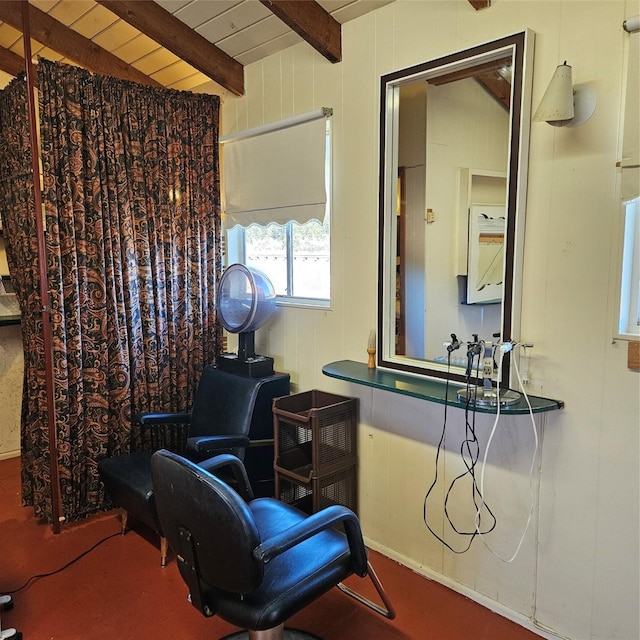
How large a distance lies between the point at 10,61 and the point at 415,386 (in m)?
3.26

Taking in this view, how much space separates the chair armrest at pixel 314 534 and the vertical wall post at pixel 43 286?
5.21 feet

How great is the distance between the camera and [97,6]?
2779 mm

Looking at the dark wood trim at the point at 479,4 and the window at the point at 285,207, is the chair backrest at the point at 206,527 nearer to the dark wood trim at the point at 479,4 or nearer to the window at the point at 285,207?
the window at the point at 285,207

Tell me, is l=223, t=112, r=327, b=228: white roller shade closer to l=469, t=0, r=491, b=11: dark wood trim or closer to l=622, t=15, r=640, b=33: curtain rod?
l=469, t=0, r=491, b=11: dark wood trim

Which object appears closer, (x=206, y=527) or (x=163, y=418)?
(x=206, y=527)

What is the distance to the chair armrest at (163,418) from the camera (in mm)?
2797

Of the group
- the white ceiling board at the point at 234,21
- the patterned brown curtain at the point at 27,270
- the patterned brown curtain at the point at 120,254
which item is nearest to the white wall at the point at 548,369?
the white ceiling board at the point at 234,21

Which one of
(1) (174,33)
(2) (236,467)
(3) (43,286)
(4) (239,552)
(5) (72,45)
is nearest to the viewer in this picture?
(4) (239,552)

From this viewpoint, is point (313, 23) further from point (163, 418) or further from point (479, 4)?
point (163, 418)

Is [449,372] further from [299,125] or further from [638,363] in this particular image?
[299,125]

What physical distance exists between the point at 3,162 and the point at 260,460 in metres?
2.18

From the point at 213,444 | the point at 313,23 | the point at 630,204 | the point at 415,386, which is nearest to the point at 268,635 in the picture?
the point at 213,444

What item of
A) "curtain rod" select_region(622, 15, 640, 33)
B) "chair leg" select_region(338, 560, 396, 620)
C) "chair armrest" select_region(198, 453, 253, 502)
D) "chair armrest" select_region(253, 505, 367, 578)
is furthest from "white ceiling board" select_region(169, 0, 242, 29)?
"chair leg" select_region(338, 560, 396, 620)

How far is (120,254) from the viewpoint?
289cm
